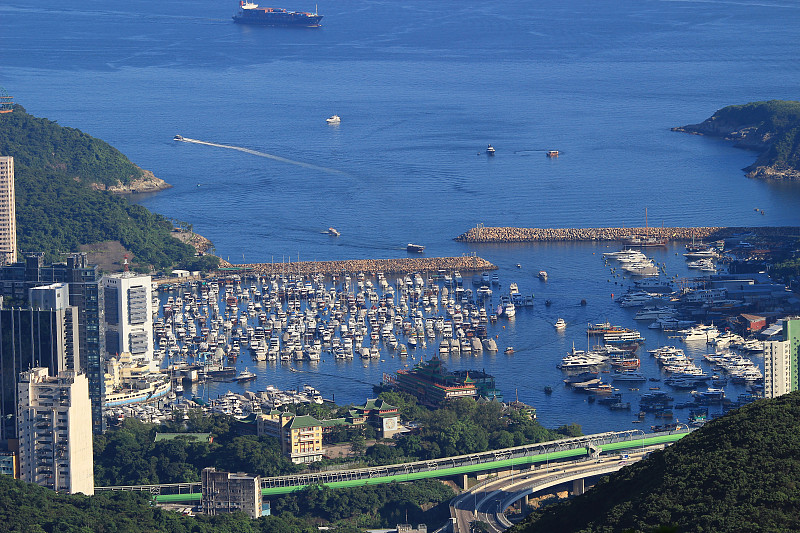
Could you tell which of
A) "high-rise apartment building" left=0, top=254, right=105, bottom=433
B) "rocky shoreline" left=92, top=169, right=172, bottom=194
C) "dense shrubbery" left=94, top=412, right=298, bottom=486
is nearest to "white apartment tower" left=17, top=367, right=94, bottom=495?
"dense shrubbery" left=94, top=412, right=298, bottom=486

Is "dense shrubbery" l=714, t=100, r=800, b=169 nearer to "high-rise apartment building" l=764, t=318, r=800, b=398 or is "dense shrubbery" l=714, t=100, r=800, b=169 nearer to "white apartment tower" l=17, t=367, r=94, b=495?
"high-rise apartment building" l=764, t=318, r=800, b=398

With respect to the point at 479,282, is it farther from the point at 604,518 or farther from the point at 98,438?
the point at 604,518

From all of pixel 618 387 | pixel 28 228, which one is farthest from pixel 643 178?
pixel 618 387

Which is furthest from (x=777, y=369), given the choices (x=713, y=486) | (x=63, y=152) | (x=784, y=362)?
(x=63, y=152)

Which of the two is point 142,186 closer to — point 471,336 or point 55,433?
point 471,336

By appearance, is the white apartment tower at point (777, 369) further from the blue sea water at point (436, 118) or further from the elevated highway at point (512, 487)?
the elevated highway at point (512, 487)
